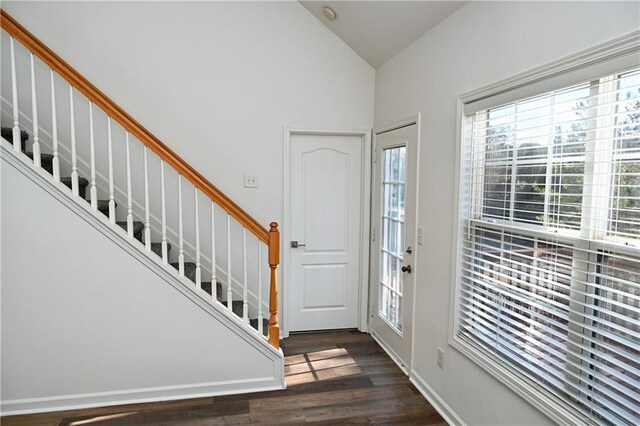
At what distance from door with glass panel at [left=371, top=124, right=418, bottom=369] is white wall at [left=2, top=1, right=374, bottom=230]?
0.62 metres

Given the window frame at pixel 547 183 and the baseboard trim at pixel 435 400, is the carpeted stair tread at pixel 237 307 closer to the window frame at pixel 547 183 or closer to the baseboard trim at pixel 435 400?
the baseboard trim at pixel 435 400

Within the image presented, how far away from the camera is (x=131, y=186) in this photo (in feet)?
10.6

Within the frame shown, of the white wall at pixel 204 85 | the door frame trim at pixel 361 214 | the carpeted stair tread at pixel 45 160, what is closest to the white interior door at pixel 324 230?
the door frame trim at pixel 361 214

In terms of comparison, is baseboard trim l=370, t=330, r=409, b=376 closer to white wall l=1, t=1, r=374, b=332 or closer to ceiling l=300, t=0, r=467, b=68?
white wall l=1, t=1, r=374, b=332

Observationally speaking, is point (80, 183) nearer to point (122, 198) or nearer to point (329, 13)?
point (122, 198)

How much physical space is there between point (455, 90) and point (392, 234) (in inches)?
54.6

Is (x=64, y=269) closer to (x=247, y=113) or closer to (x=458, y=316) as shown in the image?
(x=247, y=113)

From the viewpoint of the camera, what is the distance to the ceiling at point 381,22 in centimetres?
249

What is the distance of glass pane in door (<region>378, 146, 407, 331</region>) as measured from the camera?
315 cm

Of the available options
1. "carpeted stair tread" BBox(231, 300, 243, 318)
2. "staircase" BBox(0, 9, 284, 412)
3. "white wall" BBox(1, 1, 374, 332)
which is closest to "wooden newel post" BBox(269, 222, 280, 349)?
"staircase" BBox(0, 9, 284, 412)

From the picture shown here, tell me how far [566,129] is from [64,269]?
296 centimetres

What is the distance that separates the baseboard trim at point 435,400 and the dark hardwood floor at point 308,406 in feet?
0.12

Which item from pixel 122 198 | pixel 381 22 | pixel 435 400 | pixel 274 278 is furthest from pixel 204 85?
pixel 435 400

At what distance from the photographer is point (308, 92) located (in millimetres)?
3539
